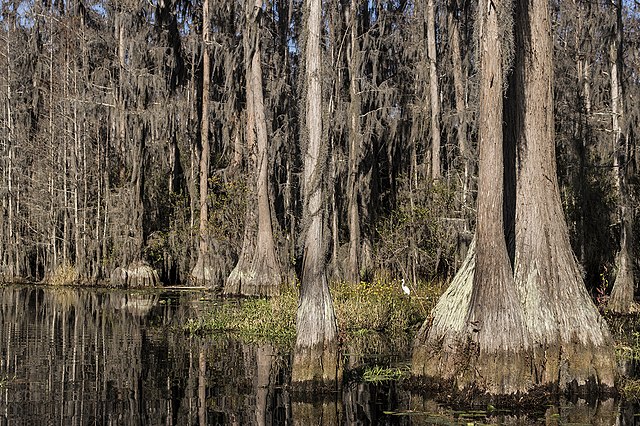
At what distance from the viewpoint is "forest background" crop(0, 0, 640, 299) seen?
19859 millimetres

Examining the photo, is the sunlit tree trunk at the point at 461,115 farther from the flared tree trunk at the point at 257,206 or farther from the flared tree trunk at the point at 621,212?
the flared tree trunk at the point at 257,206

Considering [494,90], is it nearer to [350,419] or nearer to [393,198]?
[350,419]

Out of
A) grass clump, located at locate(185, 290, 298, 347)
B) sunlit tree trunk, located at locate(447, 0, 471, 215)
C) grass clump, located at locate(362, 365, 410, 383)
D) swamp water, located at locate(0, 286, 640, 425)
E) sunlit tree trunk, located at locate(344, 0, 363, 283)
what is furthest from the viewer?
sunlit tree trunk, located at locate(344, 0, 363, 283)

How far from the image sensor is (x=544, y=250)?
30.4 ft

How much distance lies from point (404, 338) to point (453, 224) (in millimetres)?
5037

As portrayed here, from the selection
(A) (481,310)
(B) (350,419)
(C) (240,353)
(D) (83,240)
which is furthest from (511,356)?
(D) (83,240)

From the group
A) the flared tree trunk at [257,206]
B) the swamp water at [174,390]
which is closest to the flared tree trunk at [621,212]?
the swamp water at [174,390]

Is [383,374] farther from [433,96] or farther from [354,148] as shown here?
[354,148]

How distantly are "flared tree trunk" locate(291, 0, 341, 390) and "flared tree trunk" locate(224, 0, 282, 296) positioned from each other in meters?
11.8

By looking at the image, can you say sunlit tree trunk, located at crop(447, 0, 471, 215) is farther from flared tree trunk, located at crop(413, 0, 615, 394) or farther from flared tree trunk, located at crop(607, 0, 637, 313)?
flared tree trunk, located at crop(413, 0, 615, 394)

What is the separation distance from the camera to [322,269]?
29.3 feet

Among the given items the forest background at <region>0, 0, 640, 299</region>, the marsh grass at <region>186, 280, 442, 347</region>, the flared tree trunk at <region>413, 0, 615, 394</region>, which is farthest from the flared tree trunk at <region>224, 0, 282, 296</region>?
the flared tree trunk at <region>413, 0, 615, 394</region>

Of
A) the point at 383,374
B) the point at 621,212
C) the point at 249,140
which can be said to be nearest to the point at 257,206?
the point at 249,140

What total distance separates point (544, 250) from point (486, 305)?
4.17 ft
